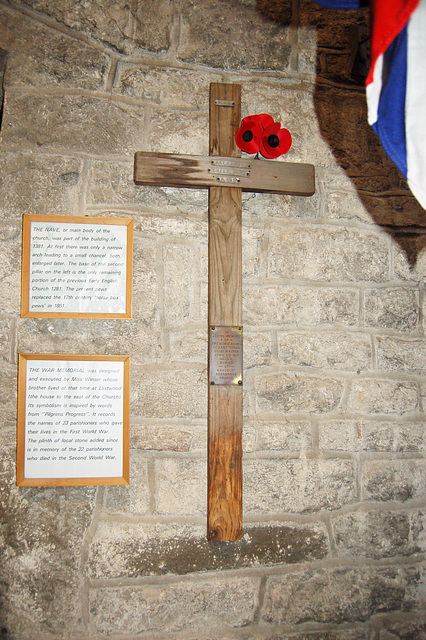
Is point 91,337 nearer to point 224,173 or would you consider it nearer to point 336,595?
point 224,173

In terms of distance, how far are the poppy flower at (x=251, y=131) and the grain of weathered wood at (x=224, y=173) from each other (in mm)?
52

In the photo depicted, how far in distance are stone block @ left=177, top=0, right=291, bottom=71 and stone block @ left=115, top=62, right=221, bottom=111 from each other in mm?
77

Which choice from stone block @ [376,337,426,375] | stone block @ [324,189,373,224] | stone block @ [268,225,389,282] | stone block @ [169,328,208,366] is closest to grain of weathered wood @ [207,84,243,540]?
stone block @ [169,328,208,366]

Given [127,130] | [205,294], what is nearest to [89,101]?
[127,130]

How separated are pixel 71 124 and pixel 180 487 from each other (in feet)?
5.16

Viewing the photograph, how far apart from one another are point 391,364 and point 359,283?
0.39 meters

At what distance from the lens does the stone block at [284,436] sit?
6.08 ft

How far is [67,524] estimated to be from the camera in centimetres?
172

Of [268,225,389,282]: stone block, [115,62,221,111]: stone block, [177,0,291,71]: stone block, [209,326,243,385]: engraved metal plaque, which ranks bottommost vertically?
[209,326,243,385]: engraved metal plaque

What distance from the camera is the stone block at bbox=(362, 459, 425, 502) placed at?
6.25 feet

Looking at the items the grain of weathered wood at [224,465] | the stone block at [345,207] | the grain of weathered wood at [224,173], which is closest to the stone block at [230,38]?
the grain of weathered wood at [224,173]

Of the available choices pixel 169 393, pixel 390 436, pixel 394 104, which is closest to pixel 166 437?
pixel 169 393

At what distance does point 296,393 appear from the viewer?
190cm

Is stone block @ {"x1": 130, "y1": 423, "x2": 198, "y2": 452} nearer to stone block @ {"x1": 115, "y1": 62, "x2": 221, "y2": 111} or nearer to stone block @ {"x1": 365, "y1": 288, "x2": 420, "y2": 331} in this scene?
stone block @ {"x1": 365, "y1": 288, "x2": 420, "y2": 331}
